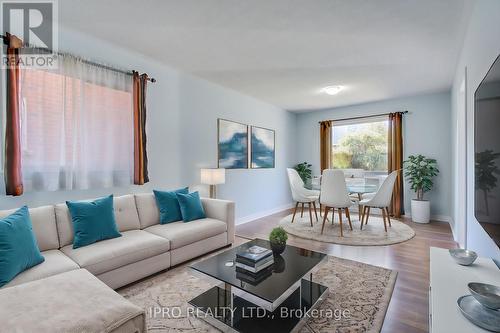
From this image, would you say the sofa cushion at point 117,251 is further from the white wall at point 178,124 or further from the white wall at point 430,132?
the white wall at point 430,132

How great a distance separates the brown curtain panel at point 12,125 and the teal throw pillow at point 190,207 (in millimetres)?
1517

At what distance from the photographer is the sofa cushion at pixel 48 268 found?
165cm

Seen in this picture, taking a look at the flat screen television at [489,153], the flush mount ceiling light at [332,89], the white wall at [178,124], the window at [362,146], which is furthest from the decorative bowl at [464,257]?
the window at [362,146]

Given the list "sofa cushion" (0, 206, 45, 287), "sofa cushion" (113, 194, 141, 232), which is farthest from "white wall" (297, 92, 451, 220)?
"sofa cushion" (0, 206, 45, 287)

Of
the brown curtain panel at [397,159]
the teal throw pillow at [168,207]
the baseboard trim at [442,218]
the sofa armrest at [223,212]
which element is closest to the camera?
the teal throw pillow at [168,207]

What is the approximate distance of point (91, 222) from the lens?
90.0 inches

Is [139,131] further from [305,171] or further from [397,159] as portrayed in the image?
[397,159]

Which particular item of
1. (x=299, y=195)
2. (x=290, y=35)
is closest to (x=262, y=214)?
(x=299, y=195)

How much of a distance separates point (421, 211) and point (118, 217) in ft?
16.7

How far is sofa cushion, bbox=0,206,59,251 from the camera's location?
2.11 metres

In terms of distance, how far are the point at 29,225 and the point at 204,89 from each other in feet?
9.66

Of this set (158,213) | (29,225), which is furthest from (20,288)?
(158,213)

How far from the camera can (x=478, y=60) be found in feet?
6.28

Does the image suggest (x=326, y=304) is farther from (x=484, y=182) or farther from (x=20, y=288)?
(x=20, y=288)
